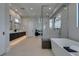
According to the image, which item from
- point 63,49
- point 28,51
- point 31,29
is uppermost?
point 31,29

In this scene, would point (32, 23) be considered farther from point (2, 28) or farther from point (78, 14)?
point (78, 14)

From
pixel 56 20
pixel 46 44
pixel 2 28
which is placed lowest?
pixel 46 44

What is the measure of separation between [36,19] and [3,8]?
10.8 metres

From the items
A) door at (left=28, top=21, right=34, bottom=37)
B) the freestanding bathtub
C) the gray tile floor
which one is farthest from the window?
door at (left=28, top=21, right=34, bottom=37)

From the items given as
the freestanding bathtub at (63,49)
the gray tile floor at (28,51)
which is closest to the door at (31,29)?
the gray tile floor at (28,51)

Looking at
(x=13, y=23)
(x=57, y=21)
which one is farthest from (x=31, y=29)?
(x=57, y=21)

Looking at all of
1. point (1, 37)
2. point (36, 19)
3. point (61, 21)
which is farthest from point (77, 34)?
point (36, 19)

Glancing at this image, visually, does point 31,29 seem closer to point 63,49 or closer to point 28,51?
point 28,51

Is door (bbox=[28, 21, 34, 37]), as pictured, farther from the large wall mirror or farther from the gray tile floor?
the gray tile floor

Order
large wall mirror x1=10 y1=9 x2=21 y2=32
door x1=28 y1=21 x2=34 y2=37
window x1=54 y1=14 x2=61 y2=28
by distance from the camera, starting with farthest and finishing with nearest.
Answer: door x1=28 y1=21 x2=34 y2=37 < large wall mirror x1=10 y1=9 x2=21 y2=32 < window x1=54 y1=14 x2=61 y2=28

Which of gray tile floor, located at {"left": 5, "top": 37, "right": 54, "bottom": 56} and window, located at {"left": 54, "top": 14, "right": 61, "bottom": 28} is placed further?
window, located at {"left": 54, "top": 14, "right": 61, "bottom": 28}

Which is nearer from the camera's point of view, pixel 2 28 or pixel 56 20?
pixel 2 28

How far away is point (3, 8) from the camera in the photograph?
518 cm

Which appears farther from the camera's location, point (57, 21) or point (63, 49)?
point (57, 21)
